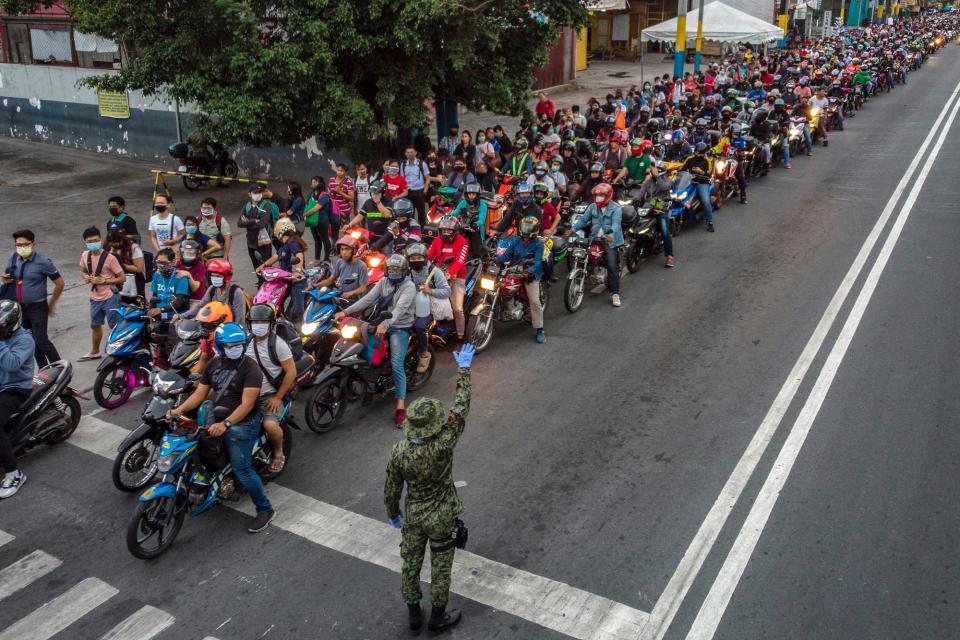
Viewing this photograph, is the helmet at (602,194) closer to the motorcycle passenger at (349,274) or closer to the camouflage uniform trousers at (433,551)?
the motorcycle passenger at (349,274)

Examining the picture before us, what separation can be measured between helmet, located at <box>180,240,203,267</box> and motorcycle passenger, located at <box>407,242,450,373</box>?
2784 millimetres

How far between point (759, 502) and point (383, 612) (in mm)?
3359

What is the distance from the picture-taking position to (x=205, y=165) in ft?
65.9

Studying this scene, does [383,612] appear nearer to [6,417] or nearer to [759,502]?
[759,502]

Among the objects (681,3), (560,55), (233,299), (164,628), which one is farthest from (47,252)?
(560,55)

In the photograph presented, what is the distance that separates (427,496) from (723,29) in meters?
26.0

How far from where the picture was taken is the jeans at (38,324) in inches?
359

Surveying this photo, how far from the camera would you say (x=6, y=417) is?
23.6 ft

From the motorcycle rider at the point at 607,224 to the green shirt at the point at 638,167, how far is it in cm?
345

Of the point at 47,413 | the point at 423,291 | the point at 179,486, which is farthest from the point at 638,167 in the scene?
the point at 179,486

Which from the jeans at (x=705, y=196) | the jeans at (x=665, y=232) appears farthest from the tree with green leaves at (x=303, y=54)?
the jeans at (x=665, y=232)

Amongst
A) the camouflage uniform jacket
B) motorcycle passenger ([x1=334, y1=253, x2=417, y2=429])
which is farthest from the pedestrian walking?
the camouflage uniform jacket

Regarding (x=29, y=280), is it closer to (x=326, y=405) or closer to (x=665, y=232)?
(x=326, y=405)

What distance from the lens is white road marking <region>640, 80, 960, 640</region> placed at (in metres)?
5.69
